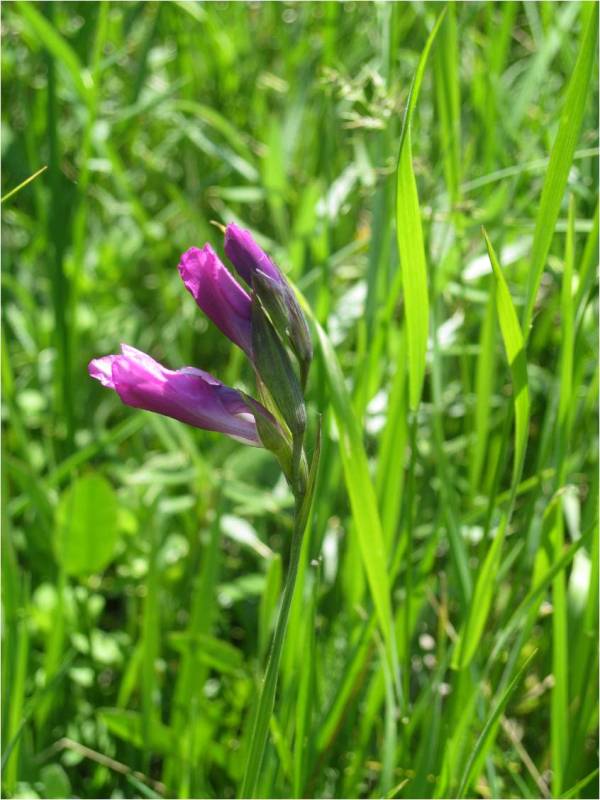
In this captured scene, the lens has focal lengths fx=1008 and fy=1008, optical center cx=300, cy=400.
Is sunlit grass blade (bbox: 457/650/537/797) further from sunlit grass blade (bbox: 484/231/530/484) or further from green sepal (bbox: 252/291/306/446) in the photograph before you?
green sepal (bbox: 252/291/306/446)

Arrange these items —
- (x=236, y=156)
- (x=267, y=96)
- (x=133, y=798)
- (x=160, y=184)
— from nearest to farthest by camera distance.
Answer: (x=133, y=798)
(x=236, y=156)
(x=160, y=184)
(x=267, y=96)

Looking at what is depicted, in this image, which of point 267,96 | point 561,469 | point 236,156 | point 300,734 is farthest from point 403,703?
point 267,96

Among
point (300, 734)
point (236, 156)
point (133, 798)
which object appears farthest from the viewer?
point (236, 156)

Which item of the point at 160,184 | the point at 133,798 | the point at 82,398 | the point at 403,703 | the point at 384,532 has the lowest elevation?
the point at 133,798

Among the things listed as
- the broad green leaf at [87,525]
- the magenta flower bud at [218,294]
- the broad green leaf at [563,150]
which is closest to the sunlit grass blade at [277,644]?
the magenta flower bud at [218,294]

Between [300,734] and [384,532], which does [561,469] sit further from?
[300,734]

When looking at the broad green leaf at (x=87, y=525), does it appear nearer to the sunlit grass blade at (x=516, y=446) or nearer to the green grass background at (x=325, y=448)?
the green grass background at (x=325, y=448)
